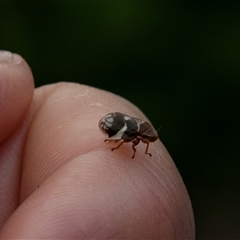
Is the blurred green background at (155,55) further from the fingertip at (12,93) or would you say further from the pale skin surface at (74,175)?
the fingertip at (12,93)

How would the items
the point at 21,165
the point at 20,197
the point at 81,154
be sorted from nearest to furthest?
the point at 81,154 → the point at 20,197 → the point at 21,165

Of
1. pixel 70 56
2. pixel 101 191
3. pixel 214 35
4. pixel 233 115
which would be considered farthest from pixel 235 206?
A: pixel 101 191

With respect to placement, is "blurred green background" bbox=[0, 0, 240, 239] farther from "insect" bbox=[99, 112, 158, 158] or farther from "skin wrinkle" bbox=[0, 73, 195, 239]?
"insect" bbox=[99, 112, 158, 158]

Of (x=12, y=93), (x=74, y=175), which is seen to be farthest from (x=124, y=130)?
(x=12, y=93)

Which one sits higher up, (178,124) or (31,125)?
(31,125)

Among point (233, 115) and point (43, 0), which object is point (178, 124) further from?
point (43, 0)

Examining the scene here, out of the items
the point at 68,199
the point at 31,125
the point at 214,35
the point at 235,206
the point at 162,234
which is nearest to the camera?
the point at 68,199

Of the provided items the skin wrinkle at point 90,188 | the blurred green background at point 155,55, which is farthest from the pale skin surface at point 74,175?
the blurred green background at point 155,55
